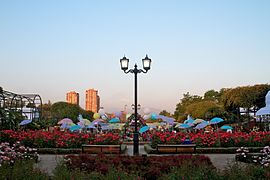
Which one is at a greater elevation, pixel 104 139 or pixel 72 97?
pixel 72 97

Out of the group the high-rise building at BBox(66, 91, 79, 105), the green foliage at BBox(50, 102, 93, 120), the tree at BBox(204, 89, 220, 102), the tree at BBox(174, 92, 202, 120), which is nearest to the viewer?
the green foliage at BBox(50, 102, 93, 120)

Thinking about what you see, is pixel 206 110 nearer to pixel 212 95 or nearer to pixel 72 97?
pixel 212 95

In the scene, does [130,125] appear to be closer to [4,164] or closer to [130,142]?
[130,142]

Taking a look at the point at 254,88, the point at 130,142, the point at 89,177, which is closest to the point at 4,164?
the point at 89,177

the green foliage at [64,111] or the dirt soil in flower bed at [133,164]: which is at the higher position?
the green foliage at [64,111]

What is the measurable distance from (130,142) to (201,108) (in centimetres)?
3060

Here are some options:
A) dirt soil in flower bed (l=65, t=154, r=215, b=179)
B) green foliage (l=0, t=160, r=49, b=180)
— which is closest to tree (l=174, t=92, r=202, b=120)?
dirt soil in flower bed (l=65, t=154, r=215, b=179)

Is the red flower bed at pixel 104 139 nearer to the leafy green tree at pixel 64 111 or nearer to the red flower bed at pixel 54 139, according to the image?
the red flower bed at pixel 54 139

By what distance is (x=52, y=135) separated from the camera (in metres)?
20.7

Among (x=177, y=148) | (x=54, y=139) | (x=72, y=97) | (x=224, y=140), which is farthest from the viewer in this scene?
(x=72, y=97)

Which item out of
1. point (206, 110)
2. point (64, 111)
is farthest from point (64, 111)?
point (206, 110)

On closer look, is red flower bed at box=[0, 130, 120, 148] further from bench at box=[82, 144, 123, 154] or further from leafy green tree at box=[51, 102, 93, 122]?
leafy green tree at box=[51, 102, 93, 122]

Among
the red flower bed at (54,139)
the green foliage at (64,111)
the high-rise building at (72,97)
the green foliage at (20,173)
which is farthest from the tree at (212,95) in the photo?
the high-rise building at (72,97)

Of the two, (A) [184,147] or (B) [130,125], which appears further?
(B) [130,125]
